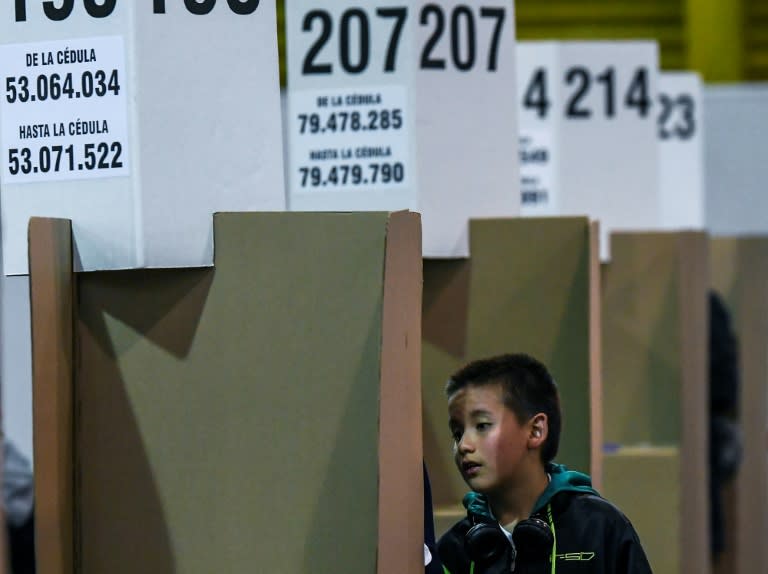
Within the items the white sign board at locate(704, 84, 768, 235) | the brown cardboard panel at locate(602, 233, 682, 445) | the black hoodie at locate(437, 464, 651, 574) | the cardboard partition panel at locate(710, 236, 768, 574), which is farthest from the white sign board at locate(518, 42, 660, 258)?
the white sign board at locate(704, 84, 768, 235)

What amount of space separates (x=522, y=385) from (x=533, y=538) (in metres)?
0.22

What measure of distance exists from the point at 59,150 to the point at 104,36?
0.20 meters

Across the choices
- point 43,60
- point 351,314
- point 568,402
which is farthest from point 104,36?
point 568,402

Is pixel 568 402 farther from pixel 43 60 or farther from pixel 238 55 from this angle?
pixel 43 60

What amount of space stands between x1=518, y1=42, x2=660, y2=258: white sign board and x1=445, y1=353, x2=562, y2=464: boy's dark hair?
2314 millimetres

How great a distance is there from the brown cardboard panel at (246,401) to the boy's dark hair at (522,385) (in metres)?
0.10

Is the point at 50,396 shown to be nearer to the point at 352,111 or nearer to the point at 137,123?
Answer: the point at 137,123

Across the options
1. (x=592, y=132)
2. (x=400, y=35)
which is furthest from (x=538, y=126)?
(x=400, y=35)

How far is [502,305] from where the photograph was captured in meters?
3.18

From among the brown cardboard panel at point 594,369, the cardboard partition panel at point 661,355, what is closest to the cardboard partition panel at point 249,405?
the brown cardboard panel at point 594,369

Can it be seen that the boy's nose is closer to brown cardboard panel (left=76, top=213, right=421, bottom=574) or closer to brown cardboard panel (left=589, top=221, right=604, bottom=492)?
brown cardboard panel (left=76, top=213, right=421, bottom=574)

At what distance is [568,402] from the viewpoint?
3021mm

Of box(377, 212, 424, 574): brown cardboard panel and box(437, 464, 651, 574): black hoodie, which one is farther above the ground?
box(377, 212, 424, 574): brown cardboard panel

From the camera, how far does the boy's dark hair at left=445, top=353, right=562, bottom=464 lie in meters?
2.21
